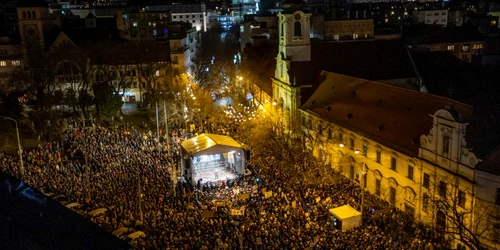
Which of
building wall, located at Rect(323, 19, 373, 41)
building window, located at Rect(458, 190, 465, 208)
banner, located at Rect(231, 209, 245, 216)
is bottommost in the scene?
banner, located at Rect(231, 209, 245, 216)

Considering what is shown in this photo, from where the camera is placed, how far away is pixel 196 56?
100 metres

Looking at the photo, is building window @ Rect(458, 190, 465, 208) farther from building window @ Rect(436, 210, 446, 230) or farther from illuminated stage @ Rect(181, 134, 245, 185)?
illuminated stage @ Rect(181, 134, 245, 185)

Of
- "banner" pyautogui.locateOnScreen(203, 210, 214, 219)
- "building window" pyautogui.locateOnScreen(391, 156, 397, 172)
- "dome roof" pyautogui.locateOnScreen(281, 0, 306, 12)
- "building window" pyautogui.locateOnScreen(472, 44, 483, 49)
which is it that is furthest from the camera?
"building window" pyautogui.locateOnScreen(472, 44, 483, 49)

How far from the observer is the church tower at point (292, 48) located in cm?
5528

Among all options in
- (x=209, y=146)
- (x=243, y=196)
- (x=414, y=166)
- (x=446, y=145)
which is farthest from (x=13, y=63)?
(x=446, y=145)

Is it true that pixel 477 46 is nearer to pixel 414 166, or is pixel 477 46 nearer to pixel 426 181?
pixel 414 166

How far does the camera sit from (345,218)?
1254 inches

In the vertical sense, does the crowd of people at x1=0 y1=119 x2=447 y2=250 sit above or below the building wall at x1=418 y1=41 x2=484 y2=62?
below

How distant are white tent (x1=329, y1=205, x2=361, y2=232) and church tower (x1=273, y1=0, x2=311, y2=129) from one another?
2247cm

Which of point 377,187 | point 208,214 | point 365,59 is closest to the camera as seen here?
point 208,214

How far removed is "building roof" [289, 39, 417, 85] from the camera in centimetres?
5675

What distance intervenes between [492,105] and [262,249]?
20.6m

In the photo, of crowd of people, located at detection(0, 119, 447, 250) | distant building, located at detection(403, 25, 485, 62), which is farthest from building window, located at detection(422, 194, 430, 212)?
distant building, located at detection(403, 25, 485, 62)

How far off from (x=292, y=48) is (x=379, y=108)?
18.6 m
